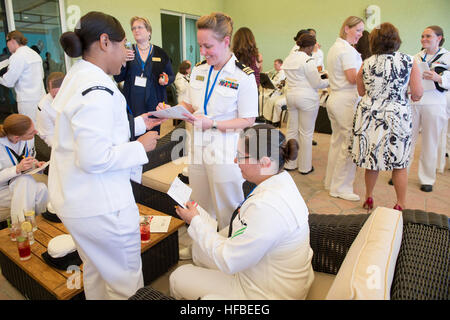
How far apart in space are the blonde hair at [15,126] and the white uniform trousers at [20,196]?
1.22ft

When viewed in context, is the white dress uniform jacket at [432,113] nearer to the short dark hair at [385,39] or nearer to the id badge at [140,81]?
the short dark hair at [385,39]

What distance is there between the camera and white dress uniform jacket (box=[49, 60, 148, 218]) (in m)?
1.20

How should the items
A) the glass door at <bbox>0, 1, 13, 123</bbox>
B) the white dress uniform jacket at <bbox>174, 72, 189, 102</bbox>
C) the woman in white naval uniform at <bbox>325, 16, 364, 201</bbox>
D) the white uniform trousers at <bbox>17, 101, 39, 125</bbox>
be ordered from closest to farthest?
the woman in white naval uniform at <bbox>325, 16, 364, 201</bbox> < the white uniform trousers at <bbox>17, 101, 39, 125</bbox> < the glass door at <bbox>0, 1, 13, 123</bbox> < the white dress uniform jacket at <bbox>174, 72, 189, 102</bbox>

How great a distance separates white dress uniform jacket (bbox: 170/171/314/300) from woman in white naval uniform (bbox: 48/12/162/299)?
0.35 m

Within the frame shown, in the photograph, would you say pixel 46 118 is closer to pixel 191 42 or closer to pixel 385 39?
pixel 385 39

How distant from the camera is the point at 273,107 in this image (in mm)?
7016

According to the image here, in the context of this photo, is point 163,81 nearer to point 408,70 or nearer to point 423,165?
point 408,70

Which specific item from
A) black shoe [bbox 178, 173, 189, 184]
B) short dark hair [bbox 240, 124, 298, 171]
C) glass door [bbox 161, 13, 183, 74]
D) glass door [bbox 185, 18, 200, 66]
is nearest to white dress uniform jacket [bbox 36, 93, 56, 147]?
black shoe [bbox 178, 173, 189, 184]

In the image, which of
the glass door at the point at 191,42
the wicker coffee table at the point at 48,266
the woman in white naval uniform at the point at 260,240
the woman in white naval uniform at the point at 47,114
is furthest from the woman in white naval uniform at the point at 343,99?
the glass door at the point at 191,42

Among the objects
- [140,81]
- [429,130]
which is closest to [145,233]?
[140,81]

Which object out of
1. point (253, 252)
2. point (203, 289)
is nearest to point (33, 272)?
point (203, 289)

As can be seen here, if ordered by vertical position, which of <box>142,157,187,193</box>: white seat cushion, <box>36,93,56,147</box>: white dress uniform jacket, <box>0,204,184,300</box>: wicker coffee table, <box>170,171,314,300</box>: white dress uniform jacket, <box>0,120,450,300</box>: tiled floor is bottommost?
<box>0,120,450,300</box>: tiled floor

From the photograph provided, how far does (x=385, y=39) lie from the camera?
8.84 feet

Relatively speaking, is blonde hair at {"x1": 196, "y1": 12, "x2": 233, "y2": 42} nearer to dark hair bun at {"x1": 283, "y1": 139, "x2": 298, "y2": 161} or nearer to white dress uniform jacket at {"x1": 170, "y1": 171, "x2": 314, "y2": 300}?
dark hair bun at {"x1": 283, "y1": 139, "x2": 298, "y2": 161}
